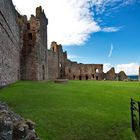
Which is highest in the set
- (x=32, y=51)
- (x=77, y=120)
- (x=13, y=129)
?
(x=32, y=51)

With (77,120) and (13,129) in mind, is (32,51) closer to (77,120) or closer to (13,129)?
(77,120)

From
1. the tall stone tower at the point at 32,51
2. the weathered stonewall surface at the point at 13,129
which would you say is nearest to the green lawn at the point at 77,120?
the weathered stonewall surface at the point at 13,129

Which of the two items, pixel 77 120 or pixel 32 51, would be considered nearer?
pixel 77 120

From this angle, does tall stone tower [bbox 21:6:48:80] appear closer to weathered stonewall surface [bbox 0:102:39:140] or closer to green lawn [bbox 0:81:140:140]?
green lawn [bbox 0:81:140:140]

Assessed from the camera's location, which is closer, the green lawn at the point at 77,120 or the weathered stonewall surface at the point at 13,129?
the weathered stonewall surface at the point at 13,129

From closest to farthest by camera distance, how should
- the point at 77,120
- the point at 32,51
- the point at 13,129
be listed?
the point at 13,129
the point at 77,120
the point at 32,51

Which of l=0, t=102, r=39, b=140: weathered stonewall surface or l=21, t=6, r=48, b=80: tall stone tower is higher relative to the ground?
l=21, t=6, r=48, b=80: tall stone tower

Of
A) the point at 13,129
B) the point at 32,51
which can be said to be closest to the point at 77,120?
the point at 13,129

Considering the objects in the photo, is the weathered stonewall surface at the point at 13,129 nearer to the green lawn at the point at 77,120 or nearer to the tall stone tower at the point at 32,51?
the green lawn at the point at 77,120

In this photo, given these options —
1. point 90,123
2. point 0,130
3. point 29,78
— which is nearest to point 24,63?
point 29,78

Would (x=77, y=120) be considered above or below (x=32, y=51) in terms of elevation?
below

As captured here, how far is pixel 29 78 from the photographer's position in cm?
3766

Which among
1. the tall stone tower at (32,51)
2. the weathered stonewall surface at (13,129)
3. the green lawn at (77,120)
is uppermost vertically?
the tall stone tower at (32,51)

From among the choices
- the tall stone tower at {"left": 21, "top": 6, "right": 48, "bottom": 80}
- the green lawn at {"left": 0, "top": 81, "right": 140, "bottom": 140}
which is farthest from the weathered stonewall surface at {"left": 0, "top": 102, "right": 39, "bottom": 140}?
the tall stone tower at {"left": 21, "top": 6, "right": 48, "bottom": 80}
